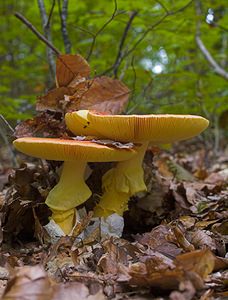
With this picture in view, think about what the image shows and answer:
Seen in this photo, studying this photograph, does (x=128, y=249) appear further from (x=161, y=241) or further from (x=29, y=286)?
(x=29, y=286)

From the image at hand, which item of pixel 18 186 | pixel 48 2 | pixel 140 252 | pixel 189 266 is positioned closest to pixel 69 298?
pixel 189 266

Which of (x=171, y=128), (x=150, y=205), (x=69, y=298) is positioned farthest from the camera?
(x=150, y=205)

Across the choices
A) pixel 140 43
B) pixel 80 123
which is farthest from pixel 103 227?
pixel 140 43

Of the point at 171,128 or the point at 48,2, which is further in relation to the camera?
the point at 48,2

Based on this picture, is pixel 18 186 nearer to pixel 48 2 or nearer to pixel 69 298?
pixel 69 298

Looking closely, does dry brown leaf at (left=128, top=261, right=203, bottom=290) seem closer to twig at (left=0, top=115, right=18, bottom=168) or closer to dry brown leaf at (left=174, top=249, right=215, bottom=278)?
dry brown leaf at (left=174, top=249, right=215, bottom=278)

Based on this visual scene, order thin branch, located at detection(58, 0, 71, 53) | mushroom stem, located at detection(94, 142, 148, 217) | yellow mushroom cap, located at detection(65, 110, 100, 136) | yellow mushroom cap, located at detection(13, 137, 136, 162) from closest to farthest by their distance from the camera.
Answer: yellow mushroom cap, located at detection(13, 137, 136, 162)
yellow mushroom cap, located at detection(65, 110, 100, 136)
mushroom stem, located at detection(94, 142, 148, 217)
thin branch, located at detection(58, 0, 71, 53)

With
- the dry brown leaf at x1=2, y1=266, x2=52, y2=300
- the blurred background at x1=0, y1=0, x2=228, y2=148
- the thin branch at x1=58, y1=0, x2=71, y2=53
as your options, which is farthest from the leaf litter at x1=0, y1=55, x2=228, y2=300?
the thin branch at x1=58, y1=0, x2=71, y2=53
